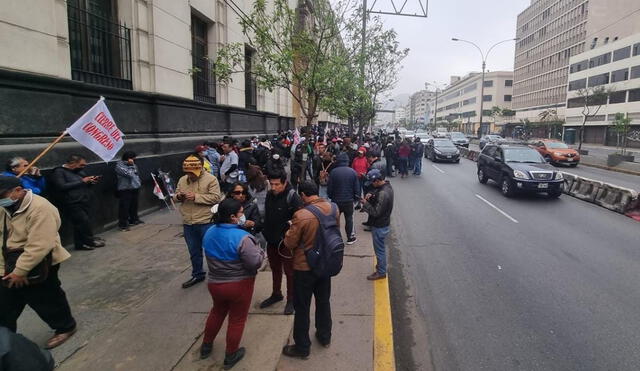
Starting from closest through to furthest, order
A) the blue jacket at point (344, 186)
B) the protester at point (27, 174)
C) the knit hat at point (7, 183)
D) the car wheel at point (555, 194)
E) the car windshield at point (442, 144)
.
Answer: the knit hat at point (7, 183) → the protester at point (27, 174) → the blue jacket at point (344, 186) → the car wheel at point (555, 194) → the car windshield at point (442, 144)

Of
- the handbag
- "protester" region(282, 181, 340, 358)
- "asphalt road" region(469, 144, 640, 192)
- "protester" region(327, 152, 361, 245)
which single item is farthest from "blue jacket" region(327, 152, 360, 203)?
"asphalt road" region(469, 144, 640, 192)

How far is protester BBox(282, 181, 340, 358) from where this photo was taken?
3469mm

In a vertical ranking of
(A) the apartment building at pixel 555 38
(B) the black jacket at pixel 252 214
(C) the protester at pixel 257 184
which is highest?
(A) the apartment building at pixel 555 38

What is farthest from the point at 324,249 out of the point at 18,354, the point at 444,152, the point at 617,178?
the point at 444,152

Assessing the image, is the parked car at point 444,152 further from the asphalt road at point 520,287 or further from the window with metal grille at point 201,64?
the window with metal grille at point 201,64

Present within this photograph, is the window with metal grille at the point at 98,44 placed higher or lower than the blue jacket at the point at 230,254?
higher

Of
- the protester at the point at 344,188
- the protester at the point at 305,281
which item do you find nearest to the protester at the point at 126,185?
the protester at the point at 344,188

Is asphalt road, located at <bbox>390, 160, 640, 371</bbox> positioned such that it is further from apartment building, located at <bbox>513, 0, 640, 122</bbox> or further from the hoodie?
apartment building, located at <bbox>513, 0, 640, 122</bbox>

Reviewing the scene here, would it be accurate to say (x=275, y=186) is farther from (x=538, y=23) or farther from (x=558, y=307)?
(x=538, y=23)

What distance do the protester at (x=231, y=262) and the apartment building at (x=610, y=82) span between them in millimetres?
52336

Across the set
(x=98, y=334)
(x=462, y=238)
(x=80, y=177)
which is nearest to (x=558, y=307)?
(x=462, y=238)

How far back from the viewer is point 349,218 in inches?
284

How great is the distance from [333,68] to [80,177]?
5.77 meters

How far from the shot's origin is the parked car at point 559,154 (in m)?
22.1
